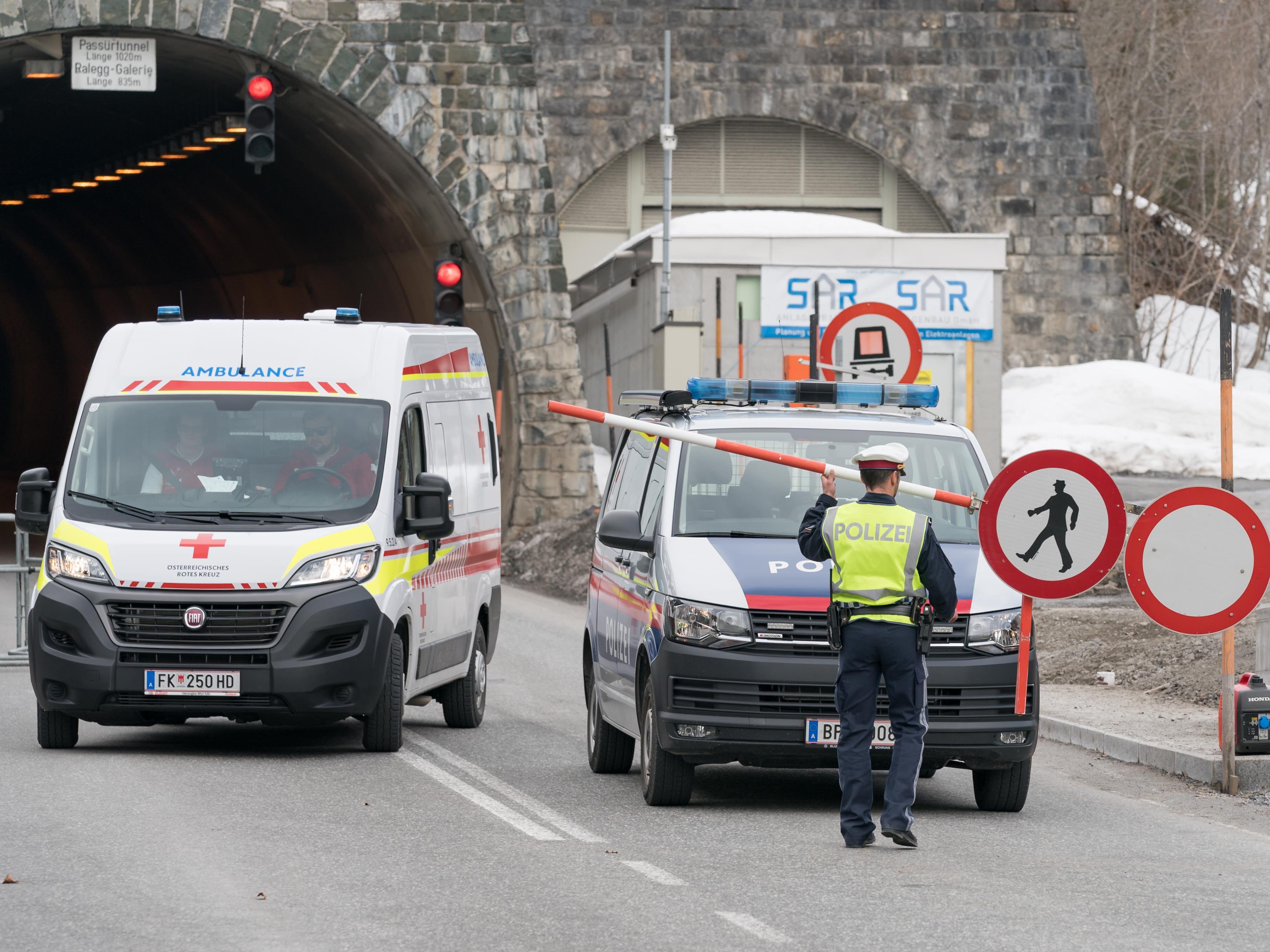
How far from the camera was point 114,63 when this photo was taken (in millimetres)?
27250

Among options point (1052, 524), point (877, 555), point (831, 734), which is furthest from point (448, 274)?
point (877, 555)

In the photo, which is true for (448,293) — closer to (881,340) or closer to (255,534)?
(881,340)

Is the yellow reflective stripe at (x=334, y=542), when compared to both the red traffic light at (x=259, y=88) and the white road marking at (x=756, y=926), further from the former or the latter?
the red traffic light at (x=259, y=88)

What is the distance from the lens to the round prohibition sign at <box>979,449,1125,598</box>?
1028 cm

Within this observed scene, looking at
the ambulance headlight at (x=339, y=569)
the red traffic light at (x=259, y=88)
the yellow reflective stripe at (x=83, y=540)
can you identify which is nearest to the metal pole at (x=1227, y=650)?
the ambulance headlight at (x=339, y=569)

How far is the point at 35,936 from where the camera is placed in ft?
23.5

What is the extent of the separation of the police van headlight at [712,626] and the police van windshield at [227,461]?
278cm

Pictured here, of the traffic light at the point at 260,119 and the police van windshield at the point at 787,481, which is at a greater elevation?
the traffic light at the point at 260,119

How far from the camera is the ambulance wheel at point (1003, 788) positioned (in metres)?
10.5

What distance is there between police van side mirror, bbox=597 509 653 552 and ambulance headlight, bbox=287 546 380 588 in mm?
1825

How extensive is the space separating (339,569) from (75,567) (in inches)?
Answer: 56.3

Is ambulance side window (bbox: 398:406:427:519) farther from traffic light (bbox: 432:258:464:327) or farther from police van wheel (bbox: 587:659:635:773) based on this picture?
traffic light (bbox: 432:258:464:327)

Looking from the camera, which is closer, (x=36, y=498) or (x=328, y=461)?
(x=36, y=498)

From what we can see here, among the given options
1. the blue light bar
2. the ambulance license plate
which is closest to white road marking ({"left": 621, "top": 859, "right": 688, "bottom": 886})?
the ambulance license plate
